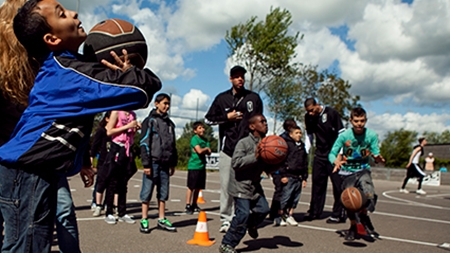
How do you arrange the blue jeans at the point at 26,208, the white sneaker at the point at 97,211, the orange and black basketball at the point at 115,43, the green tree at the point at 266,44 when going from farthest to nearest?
the green tree at the point at 266,44 → the white sneaker at the point at 97,211 → the orange and black basketball at the point at 115,43 → the blue jeans at the point at 26,208

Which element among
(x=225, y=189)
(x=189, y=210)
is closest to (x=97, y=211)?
(x=189, y=210)

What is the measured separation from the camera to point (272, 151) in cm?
503

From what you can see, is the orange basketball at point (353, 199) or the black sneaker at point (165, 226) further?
the black sneaker at point (165, 226)

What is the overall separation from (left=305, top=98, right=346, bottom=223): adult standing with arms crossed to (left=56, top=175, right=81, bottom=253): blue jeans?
622cm

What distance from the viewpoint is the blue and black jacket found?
7.27ft

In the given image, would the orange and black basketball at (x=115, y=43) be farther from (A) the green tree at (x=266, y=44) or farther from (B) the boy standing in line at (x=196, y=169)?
(A) the green tree at (x=266, y=44)

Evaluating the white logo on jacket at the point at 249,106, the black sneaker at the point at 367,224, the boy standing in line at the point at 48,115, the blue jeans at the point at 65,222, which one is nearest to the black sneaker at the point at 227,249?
the white logo on jacket at the point at 249,106

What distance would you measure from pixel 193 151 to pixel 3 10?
737cm

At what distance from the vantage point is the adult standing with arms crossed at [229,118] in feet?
20.9

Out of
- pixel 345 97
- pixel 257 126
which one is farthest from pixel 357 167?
pixel 345 97

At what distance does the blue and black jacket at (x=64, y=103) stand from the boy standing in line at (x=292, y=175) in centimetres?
595

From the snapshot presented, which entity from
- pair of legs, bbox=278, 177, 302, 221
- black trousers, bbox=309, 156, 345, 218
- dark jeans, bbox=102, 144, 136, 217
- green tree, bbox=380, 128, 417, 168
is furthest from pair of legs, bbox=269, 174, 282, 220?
green tree, bbox=380, 128, 417, 168

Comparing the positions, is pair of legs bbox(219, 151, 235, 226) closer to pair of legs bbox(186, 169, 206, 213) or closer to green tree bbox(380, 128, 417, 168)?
pair of legs bbox(186, 169, 206, 213)

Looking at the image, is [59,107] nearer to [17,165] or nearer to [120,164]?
[17,165]
